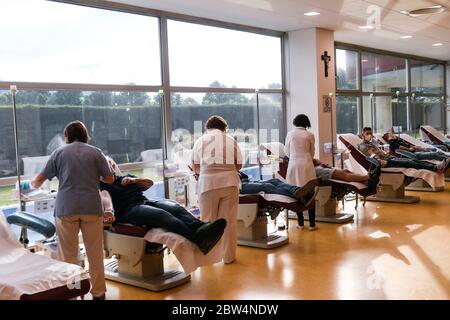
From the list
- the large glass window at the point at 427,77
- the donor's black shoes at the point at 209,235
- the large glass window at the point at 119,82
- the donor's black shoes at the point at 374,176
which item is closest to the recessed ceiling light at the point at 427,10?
the donor's black shoes at the point at 374,176

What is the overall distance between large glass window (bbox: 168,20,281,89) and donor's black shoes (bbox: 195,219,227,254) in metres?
2.85

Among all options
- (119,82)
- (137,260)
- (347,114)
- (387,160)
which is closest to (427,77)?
(347,114)

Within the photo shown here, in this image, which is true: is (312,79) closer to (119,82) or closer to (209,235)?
(119,82)

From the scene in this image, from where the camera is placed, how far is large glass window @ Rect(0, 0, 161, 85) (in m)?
4.52

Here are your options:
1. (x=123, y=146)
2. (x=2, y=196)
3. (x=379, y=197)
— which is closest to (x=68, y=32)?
(x=123, y=146)

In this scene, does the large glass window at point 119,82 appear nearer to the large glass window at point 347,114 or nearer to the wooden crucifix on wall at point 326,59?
the wooden crucifix on wall at point 326,59

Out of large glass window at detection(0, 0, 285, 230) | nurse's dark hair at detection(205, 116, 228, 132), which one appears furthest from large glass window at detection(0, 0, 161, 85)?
nurse's dark hair at detection(205, 116, 228, 132)

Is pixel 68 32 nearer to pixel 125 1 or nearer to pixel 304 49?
pixel 125 1

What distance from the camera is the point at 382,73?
385 inches

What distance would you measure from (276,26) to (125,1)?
2.48 metres

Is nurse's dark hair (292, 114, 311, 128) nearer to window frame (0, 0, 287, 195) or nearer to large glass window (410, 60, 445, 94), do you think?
window frame (0, 0, 287, 195)

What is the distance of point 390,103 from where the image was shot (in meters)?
9.97

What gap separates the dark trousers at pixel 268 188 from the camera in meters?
4.62

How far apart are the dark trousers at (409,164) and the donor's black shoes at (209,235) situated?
392cm
